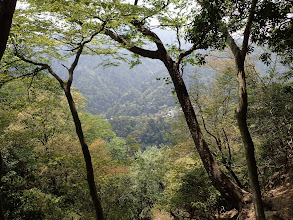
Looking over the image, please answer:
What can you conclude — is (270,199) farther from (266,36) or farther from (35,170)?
(35,170)

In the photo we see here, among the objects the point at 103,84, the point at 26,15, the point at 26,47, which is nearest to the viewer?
the point at 26,15

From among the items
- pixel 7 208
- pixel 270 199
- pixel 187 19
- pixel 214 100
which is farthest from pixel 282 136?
pixel 7 208

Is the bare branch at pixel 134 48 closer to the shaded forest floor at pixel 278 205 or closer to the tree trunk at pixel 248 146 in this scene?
the tree trunk at pixel 248 146

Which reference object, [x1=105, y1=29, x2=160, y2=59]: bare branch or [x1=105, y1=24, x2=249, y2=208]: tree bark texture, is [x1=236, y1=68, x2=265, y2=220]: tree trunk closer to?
[x1=105, y1=24, x2=249, y2=208]: tree bark texture

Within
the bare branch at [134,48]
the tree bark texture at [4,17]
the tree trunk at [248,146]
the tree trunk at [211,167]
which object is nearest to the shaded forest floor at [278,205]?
the tree trunk at [211,167]

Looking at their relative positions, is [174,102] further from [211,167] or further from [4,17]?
[4,17]

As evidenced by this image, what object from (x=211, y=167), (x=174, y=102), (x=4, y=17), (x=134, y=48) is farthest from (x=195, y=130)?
(x=174, y=102)

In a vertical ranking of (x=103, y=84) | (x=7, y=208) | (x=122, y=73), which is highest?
(x=122, y=73)

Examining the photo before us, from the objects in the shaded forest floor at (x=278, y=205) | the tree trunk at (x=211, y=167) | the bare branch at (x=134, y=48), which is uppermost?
the bare branch at (x=134, y=48)

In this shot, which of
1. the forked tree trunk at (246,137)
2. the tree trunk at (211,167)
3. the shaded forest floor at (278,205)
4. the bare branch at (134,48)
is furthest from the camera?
the bare branch at (134,48)

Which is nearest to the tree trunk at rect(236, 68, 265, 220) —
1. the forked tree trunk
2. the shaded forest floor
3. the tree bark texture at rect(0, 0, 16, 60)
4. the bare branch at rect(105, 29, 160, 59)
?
the forked tree trunk

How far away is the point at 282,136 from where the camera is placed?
579 centimetres

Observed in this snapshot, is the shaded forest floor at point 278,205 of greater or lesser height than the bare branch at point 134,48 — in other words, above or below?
below

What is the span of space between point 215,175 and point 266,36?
2996 millimetres
